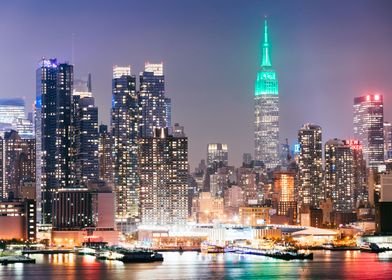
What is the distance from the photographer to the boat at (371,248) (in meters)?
131

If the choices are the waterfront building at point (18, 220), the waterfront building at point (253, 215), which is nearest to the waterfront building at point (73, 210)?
the waterfront building at point (18, 220)

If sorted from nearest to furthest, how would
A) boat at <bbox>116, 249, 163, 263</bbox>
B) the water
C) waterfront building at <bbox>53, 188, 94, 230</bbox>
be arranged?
1. the water
2. boat at <bbox>116, 249, 163, 263</bbox>
3. waterfront building at <bbox>53, 188, 94, 230</bbox>

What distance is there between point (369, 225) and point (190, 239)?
29775mm

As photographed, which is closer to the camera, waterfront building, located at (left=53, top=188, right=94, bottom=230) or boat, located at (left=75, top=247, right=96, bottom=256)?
boat, located at (left=75, top=247, right=96, bottom=256)

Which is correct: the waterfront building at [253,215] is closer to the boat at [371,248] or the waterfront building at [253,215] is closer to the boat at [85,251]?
the boat at [371,248]

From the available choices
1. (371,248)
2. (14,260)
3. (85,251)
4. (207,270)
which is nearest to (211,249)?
(85,251)

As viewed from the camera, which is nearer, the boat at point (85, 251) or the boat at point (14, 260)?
the boat at point (14, 260)

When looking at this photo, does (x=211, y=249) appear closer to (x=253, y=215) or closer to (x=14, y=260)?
(x=14, y=260)

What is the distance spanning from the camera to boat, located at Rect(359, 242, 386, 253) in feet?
430

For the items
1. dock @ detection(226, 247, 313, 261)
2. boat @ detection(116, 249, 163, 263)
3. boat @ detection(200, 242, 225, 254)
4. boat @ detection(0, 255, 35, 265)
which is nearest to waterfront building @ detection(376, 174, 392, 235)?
dock @ detection(226, 247, 313, 261)

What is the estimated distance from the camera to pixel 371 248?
13288 centimetres

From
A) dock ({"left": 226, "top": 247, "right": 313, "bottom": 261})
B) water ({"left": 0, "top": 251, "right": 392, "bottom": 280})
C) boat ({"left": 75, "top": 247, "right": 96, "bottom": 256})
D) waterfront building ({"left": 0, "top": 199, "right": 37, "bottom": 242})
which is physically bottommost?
water ({"left": 0, "top": 251, "right": 392, "bottom": 280})

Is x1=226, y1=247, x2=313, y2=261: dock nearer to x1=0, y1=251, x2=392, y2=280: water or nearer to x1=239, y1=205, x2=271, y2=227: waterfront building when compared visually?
x1=0, y1=251, x2=392, y2=280: water

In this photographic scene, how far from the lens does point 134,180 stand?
164m
